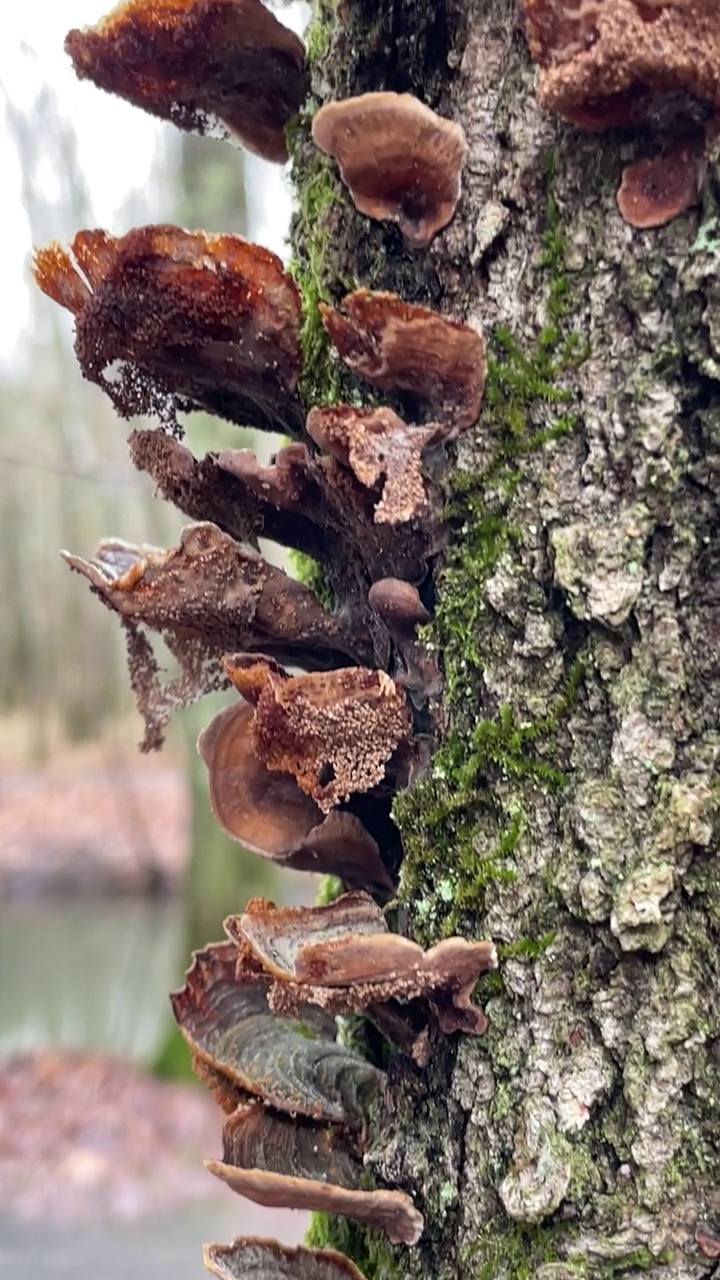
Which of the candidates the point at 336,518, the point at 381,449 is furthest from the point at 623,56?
the point at 336,518

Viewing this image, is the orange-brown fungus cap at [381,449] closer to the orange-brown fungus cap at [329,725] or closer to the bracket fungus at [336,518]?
the bracket fungus at [336,518]

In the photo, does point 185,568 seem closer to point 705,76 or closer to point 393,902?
point 393,902

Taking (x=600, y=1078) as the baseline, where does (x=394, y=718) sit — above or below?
above

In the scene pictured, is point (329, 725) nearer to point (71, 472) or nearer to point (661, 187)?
point (661, 187)

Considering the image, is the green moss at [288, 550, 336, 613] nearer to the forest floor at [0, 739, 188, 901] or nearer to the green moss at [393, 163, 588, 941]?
the green moss at [393, 163, 588, 941]

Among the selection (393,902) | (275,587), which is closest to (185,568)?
(275,587)

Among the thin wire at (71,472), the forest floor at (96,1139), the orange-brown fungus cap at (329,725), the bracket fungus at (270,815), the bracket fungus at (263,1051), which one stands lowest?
the forest floor at (96,1139)

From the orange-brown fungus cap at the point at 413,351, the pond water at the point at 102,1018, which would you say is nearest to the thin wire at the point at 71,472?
the pond water at the point at 102,1018
